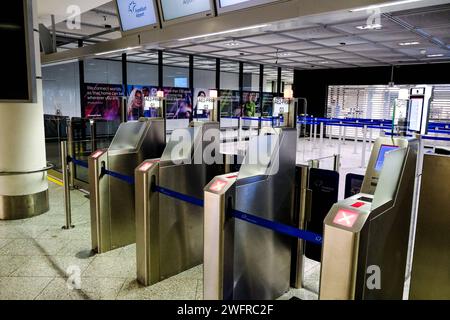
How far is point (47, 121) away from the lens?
7.15m

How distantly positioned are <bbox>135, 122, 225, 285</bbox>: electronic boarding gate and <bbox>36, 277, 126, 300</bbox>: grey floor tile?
0.76ft

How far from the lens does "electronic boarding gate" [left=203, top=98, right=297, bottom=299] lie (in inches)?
86.7

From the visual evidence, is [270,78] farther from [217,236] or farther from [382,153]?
[217,236]

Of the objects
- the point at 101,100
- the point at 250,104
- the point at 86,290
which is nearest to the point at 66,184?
the point at 86,290

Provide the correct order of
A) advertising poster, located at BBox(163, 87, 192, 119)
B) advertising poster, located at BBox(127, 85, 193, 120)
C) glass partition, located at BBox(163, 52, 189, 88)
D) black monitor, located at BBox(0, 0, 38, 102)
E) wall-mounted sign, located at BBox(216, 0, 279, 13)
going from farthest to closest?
1. glass partition, located at BBox(163, 52, 189, 88)
2. advertising poster, located at BBox(163, 87, 192, 119)
3. advertising poster, located at BBox(127, 85, 193, 120)
4. wall-mounted sign, located at BBox(216, 0, 279, 13)
5. black monitor, located at BBox(0, 0, 38, 102)

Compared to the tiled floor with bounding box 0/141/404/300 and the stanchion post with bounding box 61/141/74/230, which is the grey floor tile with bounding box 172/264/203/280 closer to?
the tiled floor with bounding box 0/141/404/300

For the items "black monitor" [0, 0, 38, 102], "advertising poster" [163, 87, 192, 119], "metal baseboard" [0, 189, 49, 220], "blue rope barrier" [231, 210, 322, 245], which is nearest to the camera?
"blue rope barrier" [231, 210, 322, 245]

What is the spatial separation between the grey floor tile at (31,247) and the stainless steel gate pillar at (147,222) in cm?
113

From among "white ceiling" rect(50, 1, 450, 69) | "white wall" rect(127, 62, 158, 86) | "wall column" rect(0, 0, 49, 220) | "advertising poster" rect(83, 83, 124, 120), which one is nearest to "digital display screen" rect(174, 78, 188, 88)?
"white wall" rect(127, 62, 158, 86)

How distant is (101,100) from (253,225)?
7821mm

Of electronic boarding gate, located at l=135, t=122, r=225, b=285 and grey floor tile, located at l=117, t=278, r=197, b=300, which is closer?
grey floor tile, located at l=117, t=278, r=197, b=300

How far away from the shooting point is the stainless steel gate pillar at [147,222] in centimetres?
282

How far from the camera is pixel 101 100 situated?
30.2 ft
